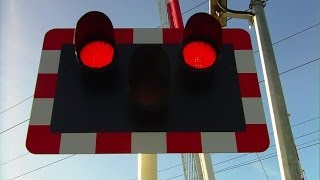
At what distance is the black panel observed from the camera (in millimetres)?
2076

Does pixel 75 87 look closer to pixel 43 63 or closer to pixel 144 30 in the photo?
pixel 43 63

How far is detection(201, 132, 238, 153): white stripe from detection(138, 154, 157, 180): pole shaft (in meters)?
A: 1.08

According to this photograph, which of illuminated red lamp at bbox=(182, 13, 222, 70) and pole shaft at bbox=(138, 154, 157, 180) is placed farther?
pole shaft at bbox=(138, 154, 157, 180)

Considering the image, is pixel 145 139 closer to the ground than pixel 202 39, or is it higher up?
closer to the ground

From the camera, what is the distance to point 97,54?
191 centimetres

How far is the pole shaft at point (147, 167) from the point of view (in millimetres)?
3037

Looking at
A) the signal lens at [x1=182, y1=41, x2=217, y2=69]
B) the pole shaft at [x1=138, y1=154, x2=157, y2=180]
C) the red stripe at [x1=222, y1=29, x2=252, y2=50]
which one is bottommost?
the pole shaft at [x1=138, y1=154, x2=157, y2=180]

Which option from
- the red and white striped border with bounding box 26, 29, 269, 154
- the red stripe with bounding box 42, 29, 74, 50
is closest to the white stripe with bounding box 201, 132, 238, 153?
the red and white striped border with bounding box 26, 29, 269, 154

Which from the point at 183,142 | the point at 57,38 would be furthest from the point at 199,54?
the point at 57,38

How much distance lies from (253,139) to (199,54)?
0.54 meters

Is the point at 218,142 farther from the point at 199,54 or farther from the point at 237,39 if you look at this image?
the point at 237,39

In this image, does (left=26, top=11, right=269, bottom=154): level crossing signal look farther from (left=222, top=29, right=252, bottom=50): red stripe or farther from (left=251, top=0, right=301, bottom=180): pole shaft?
(left=251, top=0, right=301, bottom=180): pole shaft

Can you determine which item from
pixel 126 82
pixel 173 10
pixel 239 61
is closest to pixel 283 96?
pixel 239 61

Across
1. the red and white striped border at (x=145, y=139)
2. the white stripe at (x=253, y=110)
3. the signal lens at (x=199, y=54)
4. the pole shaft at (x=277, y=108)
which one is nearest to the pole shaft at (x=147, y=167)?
the pole shaft at (x=277, y=108)
